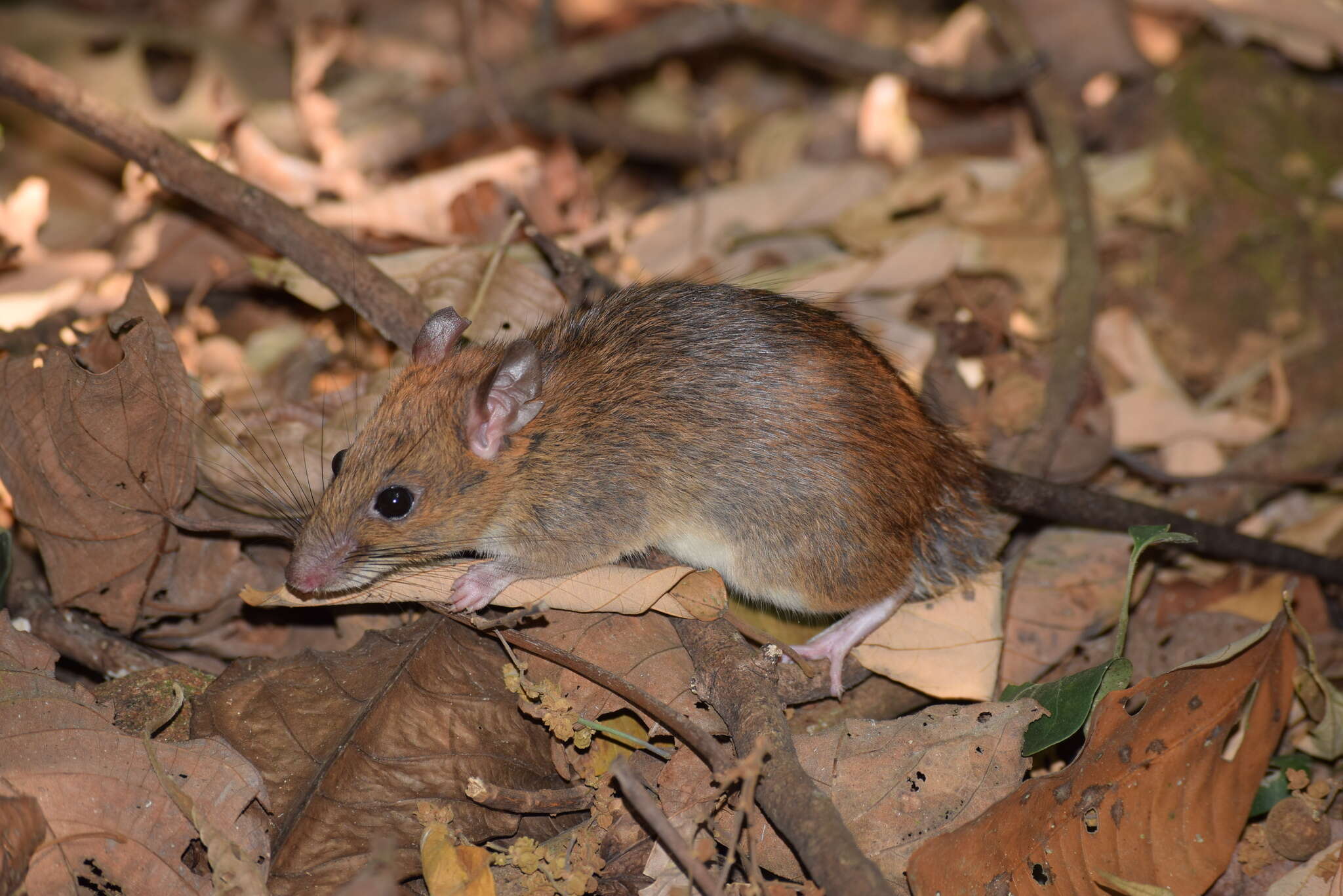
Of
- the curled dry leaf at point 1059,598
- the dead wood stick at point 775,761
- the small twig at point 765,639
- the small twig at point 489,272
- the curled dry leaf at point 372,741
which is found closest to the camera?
the dead wood stick at point 775,761

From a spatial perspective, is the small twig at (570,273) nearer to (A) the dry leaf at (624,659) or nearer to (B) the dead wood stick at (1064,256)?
(A) the dry leaf at (624,659)

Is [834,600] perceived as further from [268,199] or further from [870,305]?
[268,199]

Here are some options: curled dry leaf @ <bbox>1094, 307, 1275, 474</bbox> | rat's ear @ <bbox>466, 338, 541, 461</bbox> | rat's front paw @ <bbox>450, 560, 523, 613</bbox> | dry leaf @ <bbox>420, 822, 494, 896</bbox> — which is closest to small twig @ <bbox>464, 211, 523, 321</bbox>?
rat's ear @ <bbox>466, 338, 541, 461</bbox>

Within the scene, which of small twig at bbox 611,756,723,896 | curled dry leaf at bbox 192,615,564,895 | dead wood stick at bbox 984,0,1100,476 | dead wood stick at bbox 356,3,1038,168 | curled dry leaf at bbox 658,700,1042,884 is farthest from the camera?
dead wood stick at bbox 356,3,1038,168

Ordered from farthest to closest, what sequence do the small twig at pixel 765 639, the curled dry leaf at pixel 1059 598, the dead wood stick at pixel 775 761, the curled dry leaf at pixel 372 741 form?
the curled dry leaf at pixel 1059 598, the small twig at pixel 765 639, the curled dry leaf at pixel 372 741, the dead wood stick at pixel 775 761

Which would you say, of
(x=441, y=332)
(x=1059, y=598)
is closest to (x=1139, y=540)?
(x=1059, y=598)

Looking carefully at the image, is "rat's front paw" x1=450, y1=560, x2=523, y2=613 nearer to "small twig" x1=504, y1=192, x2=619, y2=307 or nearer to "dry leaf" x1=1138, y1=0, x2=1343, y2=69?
"small twig" x1=504, y1=192, x2=619, y2=307

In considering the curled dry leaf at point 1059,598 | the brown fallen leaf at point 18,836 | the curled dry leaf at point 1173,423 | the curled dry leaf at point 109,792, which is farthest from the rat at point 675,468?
the curled dry leaf at point 1173,423
